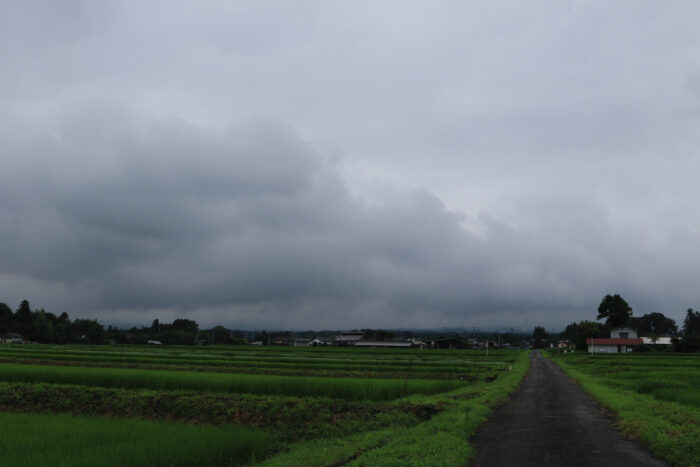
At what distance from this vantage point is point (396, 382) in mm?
28938

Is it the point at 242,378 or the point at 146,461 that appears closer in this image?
the point at 146,461

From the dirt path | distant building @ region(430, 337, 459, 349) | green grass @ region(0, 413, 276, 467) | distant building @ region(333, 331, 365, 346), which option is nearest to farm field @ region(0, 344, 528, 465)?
green grass @ region(0, 413, 276, 467)

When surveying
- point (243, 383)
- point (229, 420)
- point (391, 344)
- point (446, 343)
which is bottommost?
point (391, 344)

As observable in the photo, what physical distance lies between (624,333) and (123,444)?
121121mm

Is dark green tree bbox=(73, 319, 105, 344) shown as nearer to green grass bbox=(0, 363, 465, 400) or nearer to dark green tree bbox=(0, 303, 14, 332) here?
dark green tree bbox=(0, 303, 14, 332)

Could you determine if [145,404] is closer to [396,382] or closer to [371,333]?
[396,382]

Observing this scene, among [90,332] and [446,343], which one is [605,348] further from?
[90,332]

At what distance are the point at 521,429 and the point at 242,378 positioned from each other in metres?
17.0

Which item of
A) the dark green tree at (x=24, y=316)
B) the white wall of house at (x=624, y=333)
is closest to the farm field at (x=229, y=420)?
the white wall of house at (x=624, y=333)

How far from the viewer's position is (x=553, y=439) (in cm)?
1536

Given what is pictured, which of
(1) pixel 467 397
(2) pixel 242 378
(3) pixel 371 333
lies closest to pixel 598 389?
(1) pixel 467 397

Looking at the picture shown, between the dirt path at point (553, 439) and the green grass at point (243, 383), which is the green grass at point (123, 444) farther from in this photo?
the green grass at point (243, 383)

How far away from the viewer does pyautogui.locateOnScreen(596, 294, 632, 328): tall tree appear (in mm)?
130250

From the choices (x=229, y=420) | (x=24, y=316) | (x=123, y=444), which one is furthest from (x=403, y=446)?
(x=24, y=316)
